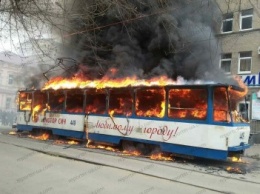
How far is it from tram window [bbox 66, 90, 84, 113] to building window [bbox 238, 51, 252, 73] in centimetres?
995

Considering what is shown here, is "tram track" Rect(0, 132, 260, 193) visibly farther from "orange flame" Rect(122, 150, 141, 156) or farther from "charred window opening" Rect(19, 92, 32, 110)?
"charred window opening" Rect(19, 92, 32, 110)

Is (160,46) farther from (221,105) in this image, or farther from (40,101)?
(40,101)

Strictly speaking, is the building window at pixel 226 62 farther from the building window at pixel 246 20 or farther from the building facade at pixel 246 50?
the building window at pixel 246 20

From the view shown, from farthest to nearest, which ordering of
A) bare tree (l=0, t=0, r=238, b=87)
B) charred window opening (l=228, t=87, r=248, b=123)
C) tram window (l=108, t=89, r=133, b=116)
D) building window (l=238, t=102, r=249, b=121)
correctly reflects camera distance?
1. bare tree (l=0, t=0, r=238, b=87)
2. tram window (l=108, t=89, r=133, b=116)
3. building window (l=238, t=102, r=249, b=121)
4. charred window opening (l=228, t=87, r=248, b=123)

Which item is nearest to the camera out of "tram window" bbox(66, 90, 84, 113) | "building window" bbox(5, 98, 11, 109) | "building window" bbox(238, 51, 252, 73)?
"tram window" bbox(66, 90, 84, 113)

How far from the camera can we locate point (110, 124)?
12453mm

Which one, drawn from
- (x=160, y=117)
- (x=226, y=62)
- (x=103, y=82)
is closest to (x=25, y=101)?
(x=103, y=82)

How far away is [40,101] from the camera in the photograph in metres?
16.2

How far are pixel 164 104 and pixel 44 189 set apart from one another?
5626mm

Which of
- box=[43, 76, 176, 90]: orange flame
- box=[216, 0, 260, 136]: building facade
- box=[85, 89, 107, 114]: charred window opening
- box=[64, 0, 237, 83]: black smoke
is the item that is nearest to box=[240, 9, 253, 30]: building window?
box=[216, 0, 260, 136]: building facade

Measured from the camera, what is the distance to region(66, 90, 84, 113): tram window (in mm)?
13961

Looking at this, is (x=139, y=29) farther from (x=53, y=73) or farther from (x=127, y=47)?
(x=53, y=73)

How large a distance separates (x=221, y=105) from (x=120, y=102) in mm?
3889

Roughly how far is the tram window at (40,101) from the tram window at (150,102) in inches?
233
